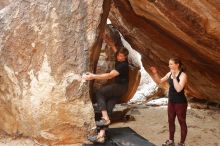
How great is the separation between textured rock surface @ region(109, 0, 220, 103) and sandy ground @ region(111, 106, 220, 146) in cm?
78

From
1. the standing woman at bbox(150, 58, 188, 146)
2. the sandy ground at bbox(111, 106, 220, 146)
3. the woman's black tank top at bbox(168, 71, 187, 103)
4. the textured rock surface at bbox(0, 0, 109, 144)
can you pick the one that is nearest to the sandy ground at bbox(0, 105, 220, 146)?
the sandy ground at bbox(111, 106, 220, 146)

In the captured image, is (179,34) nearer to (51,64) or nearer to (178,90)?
(178,90)

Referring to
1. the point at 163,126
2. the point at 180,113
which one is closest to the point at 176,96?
the point at 180,113

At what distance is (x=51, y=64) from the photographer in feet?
21.4

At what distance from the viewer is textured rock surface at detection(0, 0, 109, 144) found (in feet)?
21.2

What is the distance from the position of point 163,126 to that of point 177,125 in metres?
0.34

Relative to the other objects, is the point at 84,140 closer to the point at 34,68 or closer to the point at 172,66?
the point at 34,68

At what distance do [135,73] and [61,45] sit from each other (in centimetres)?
358

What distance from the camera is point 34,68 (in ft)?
21.7

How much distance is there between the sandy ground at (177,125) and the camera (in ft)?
24.1

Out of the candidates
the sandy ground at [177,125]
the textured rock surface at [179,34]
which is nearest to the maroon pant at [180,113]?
the sandy ground at [177,125]

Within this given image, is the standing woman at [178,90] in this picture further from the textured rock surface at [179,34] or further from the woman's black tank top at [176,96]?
the textured rock surface at [179,34]

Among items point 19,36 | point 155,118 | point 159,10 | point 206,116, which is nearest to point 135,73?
point 155,118

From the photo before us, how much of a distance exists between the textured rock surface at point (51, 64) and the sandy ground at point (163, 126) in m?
0.61
